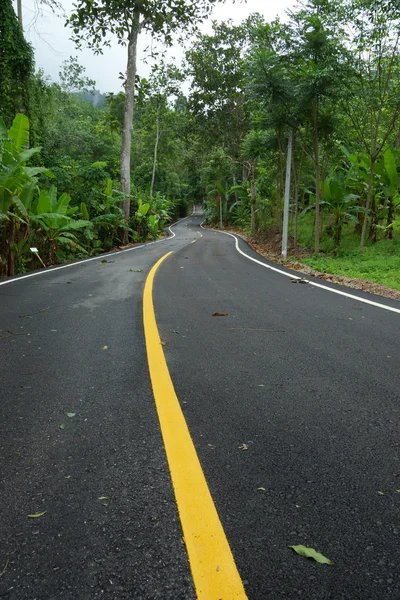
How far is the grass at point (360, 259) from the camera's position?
10.6m

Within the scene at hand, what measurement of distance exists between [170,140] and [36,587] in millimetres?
50080

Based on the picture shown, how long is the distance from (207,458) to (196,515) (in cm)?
44

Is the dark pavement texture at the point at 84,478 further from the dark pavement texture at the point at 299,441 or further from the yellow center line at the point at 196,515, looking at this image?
the dark pavement texture at the point at 299,441

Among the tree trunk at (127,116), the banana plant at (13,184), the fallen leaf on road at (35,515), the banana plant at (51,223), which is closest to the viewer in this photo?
the fallen leaf on road at (35,515)

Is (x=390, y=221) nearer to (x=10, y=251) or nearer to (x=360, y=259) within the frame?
(x=360, y=259)

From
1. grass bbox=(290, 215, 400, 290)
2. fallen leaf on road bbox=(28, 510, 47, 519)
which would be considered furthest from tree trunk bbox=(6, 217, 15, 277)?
fallen leaf on road bbox=(28, 510, 47, 519)

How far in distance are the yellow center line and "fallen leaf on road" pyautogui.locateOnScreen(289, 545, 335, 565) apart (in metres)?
0.25

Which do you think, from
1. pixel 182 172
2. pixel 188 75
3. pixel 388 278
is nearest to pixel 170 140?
pixel 188 75

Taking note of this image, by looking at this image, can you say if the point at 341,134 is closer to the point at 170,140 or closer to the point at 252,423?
the point at 252,423

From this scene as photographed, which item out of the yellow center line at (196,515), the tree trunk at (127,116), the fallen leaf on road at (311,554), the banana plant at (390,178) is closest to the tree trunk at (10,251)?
the yellow center line at (196,515)

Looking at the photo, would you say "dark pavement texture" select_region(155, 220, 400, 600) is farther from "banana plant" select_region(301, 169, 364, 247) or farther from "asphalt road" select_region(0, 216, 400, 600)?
"banana plant" select_region(301, 169, 364, 247)

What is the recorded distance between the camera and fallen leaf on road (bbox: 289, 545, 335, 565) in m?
1.55

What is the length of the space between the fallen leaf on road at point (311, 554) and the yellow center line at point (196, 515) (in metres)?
0.25

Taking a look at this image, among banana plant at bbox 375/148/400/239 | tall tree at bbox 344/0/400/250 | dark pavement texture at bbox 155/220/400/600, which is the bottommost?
dark pavement texture at bbox 155/220/400/600
